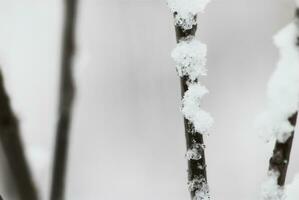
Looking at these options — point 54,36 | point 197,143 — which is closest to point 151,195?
point 54,36

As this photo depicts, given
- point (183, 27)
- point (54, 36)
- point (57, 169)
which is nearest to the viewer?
point (183, 27)

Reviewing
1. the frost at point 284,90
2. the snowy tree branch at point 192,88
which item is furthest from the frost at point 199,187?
the frost at point 284,90

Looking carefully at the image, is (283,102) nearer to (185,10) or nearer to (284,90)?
(284,90)

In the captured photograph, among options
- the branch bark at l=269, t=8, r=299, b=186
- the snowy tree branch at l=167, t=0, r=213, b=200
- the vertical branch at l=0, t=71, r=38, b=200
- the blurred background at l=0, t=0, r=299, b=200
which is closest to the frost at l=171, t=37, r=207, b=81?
the snowy tree branch at l=167, t=0, r=213, b=200

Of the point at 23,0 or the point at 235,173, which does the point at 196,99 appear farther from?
the point at 23,0

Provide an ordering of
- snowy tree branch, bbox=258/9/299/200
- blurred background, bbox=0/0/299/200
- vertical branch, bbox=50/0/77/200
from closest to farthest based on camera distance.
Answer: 1. snowy tree branch, bbox=258/9/299/200
2. vertical branch, bbox=50/0/77/200
3. blurred background, bbox=0/0/299/200

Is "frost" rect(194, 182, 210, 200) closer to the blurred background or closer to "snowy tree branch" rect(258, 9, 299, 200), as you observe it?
"snowy tree branch" rect(258, 9, 299, 200)

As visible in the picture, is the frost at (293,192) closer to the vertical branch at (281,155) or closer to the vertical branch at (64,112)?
the vertical branch at (281,155)
